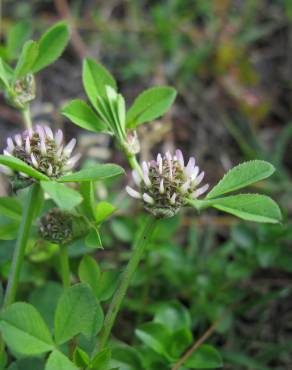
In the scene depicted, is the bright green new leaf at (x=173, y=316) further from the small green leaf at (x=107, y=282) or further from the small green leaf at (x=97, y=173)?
the small green leaf at (x=97, y=173)

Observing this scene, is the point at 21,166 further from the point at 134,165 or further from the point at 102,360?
the point at 102,360

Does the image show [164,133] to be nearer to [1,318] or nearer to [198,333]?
[198,333]

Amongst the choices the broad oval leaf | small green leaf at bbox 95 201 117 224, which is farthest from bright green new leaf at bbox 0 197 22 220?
the broad oval leaf

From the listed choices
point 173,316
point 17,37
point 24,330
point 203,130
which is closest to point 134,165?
point 24,330

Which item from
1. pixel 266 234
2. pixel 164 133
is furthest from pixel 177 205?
pixel 164 133

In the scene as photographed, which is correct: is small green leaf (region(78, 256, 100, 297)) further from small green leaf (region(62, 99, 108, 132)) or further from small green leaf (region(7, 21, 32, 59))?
small green leaf (region(7, 21, 32, 59))

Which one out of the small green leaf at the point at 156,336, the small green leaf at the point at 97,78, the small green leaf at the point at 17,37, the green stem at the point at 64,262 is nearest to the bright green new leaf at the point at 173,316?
the small green leaf at the point at 156,336
